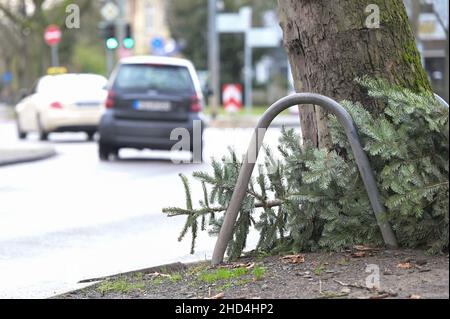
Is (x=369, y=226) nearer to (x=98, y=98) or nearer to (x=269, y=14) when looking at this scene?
(x=98, y=98)

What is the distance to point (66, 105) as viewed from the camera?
82.3 feet

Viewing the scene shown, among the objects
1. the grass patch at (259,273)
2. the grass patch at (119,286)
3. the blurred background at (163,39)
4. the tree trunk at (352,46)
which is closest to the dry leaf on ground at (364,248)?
the grass patch at (259,273)

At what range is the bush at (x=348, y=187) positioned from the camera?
5.23 meters

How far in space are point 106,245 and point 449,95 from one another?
12.6m

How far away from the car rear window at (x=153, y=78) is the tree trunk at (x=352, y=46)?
11.8m

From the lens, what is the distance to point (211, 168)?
634 cm

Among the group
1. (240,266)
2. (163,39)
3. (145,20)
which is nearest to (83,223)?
(240,266)

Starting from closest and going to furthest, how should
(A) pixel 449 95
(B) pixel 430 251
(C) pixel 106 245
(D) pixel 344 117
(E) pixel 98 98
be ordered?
(B) pixel 430 251
(D) pixel 344 117
(C) pixel 106 245
(A) pixel 449 95
(E) pixel 98 98

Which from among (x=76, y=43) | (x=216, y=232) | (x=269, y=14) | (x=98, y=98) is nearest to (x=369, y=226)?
(x=216, y=232)

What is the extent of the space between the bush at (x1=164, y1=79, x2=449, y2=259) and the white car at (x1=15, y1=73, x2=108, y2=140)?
18.3 metres

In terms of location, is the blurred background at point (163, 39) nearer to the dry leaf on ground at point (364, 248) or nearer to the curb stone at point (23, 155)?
the curb stone at point (23, 155)

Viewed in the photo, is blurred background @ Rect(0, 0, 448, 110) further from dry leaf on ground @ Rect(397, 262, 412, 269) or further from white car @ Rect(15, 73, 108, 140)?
dry leaf on ground @ Rect(397, 262, 412, 269)

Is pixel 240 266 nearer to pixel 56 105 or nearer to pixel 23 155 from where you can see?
pixel 23 155

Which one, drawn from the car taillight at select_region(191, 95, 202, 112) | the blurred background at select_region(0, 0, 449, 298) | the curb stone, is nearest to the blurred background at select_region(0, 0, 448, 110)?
the blurred background at select_region(0, 0, 449, 298)
